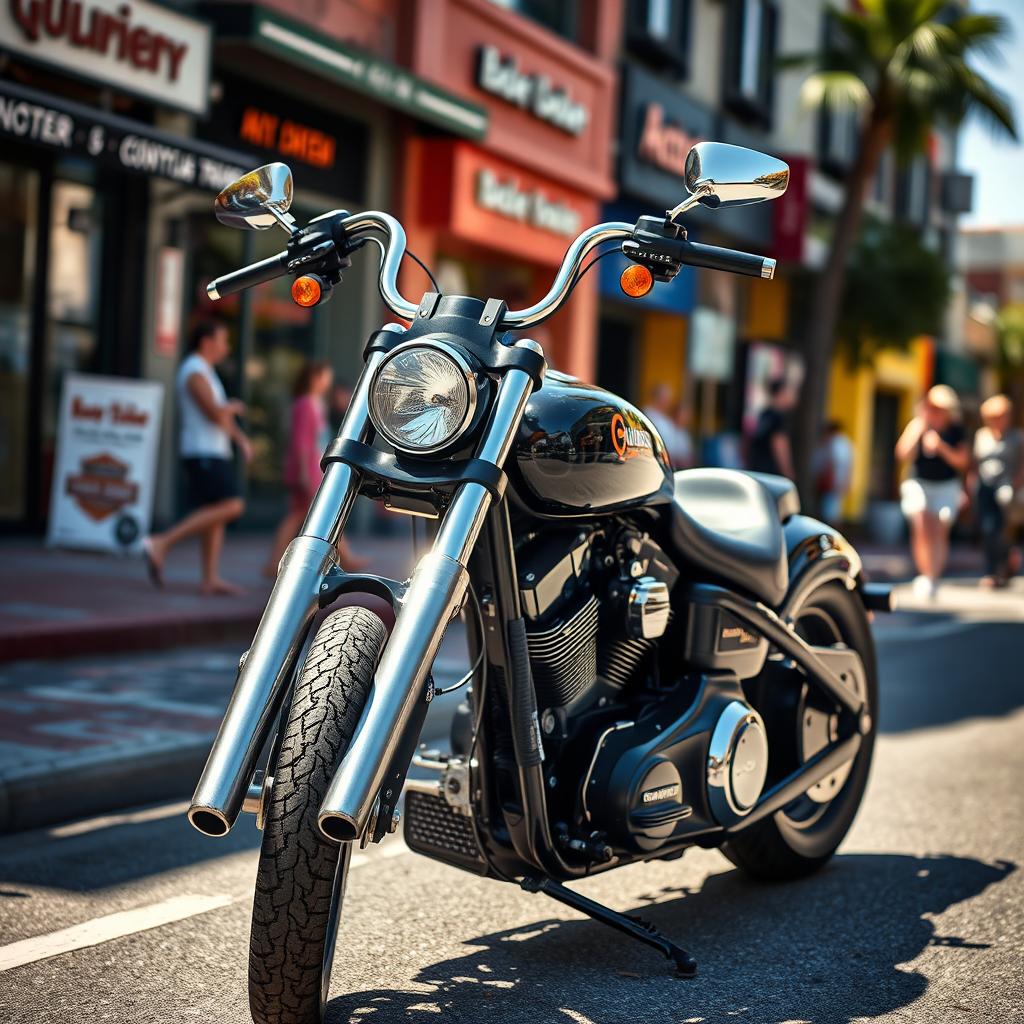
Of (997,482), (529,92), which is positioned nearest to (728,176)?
(997,482)

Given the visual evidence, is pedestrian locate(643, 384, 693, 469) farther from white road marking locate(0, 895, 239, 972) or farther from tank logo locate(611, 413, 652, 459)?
tank logo locate(611, 413, 652, 459)

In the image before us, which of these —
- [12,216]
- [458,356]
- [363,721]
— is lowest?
[363,721]

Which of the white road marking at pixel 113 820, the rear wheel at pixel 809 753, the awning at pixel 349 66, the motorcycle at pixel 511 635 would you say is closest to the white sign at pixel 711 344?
the awning at pixel 349 66

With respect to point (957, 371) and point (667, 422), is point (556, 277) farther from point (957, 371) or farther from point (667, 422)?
point (957, 371)

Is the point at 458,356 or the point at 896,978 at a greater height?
the point at 458,356

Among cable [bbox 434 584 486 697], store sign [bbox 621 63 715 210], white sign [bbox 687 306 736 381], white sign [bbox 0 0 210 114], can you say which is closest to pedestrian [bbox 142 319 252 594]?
white sign [bbox 0 0 210 114]

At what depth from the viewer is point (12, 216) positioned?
12203 mm

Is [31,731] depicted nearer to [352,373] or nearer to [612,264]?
[352,373]

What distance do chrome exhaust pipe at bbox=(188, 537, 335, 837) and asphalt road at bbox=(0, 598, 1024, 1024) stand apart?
65 centimetres

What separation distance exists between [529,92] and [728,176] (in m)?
14.8

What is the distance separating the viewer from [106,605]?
885 centimetres

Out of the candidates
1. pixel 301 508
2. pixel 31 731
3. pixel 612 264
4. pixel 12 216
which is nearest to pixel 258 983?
pixel 31 731

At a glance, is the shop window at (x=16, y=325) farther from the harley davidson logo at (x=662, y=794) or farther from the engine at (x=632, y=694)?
the harley davidson logo at (x=662, y=794)

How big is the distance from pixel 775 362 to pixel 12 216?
53.4 ft
